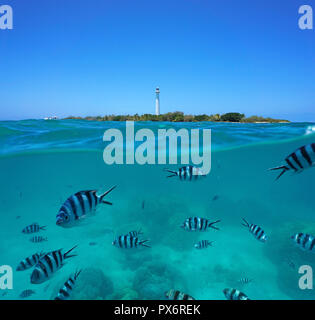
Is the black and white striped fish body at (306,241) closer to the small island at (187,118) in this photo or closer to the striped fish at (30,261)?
the striped fish at (30,261)

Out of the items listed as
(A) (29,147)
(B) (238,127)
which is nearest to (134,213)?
(A) (29,147)

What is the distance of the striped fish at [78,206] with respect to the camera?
2900 mm

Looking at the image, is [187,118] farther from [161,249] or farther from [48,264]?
[48,264]

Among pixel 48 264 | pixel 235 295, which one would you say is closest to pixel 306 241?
pixel 235 295

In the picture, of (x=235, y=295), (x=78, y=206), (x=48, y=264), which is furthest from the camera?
(x=235, y=295)

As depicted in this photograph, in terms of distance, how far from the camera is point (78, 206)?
2.92 m

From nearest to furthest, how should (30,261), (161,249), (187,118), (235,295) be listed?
(235,295), (30,261), (161,249), (187,118)

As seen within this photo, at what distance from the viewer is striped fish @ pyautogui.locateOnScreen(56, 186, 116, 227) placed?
2900 millimetres

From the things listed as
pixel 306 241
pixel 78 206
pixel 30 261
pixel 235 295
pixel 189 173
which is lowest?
pixel 235 295

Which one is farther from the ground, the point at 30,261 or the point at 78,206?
the point at 78,206

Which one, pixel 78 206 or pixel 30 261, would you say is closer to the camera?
pixel 78 206

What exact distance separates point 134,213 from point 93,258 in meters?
4.47
